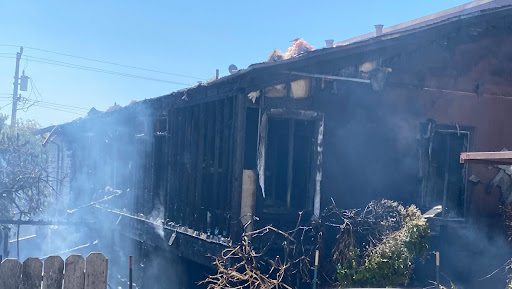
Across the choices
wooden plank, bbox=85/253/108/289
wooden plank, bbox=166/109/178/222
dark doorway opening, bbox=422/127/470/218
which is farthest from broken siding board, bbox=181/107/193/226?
dark doorway opening, bbox=422/127/470/218

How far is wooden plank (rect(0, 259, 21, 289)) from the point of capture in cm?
493

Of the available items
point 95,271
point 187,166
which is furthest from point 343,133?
point 95,271

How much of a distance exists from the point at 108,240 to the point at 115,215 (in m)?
1.54

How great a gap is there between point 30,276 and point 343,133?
5.68m

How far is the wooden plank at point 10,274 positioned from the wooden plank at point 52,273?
287 millimetres

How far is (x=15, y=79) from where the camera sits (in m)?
39.5

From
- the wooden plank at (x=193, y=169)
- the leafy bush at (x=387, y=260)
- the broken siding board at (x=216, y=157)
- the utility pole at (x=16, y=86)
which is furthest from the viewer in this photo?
the utility pole at (x=16, y=86)

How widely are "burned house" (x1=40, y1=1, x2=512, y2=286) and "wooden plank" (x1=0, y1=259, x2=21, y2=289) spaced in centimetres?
348

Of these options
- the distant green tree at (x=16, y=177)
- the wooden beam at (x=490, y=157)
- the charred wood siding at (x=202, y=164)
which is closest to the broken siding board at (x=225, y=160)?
the charred wood siding at (x=202, y=164)

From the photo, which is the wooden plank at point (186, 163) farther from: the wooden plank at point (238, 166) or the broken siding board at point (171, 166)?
the wooden plank at point (238, 166)

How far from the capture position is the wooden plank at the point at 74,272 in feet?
16.5

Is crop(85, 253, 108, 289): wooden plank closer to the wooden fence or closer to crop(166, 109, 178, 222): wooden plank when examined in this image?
the wooden fence

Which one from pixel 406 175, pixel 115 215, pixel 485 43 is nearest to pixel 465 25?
pixel 485 43

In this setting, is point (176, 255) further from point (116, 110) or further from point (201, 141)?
point (116, 110)
